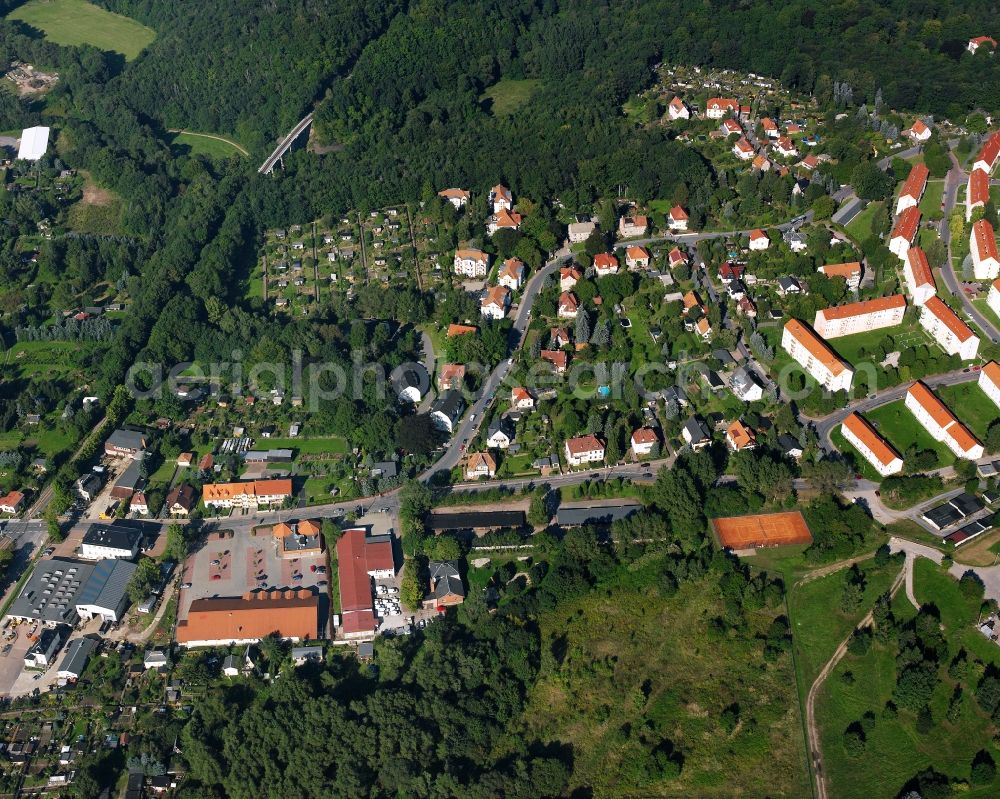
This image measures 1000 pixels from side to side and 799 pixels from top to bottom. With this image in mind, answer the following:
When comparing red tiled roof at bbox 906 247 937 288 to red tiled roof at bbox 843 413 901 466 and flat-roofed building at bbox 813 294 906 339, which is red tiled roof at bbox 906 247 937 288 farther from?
red tiled roof at bbox 843 413 901 466

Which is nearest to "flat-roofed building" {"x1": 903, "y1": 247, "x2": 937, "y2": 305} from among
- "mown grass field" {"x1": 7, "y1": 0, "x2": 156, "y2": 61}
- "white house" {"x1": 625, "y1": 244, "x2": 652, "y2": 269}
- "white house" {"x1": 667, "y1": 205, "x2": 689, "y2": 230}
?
"white house" {"x1": 667, "y1": 205, "x2": 689, "y2": 230}

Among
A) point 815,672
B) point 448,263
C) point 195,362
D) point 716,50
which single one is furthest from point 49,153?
point 815,672

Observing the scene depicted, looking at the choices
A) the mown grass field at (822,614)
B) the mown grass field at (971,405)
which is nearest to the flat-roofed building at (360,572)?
the mown grass field at (822,614)

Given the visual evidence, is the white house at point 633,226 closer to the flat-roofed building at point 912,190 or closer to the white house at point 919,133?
the flat-roofed building at point 912,190

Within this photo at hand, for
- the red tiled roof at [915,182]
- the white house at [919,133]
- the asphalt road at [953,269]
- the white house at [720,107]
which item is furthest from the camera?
the white house at [720,107]

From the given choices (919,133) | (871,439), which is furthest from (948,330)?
(919,133)

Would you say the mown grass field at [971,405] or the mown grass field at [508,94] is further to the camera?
the mown grass field at [508,94]
